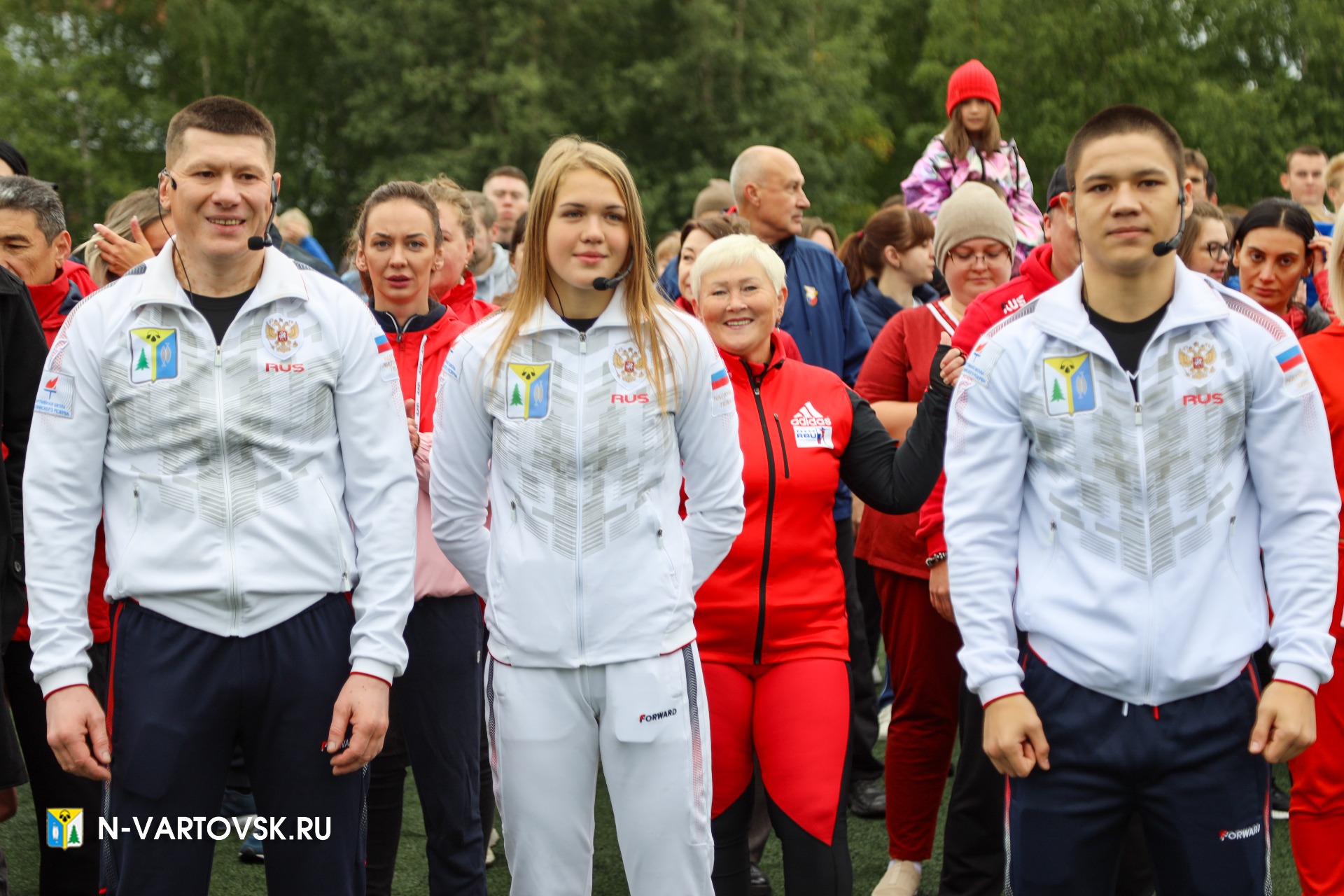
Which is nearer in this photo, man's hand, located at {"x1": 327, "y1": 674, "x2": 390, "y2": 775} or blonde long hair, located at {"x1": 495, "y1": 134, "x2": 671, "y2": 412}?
man's hand, located at {"x1": 327, "y1": 674, "x2": 390, "y2": 775}

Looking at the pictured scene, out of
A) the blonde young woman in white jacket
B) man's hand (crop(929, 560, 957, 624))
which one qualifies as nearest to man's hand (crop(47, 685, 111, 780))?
the blonde young woman in white jacket

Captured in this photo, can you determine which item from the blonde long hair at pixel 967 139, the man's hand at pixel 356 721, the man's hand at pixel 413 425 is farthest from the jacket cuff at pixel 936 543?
the blonde long hair at pixel 967 139

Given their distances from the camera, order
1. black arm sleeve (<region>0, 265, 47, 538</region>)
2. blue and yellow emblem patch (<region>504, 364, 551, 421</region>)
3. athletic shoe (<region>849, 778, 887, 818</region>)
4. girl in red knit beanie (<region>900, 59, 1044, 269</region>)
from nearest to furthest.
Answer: blue and yellow emblem patch (<region>504, 364, 551, 421</region>), black arm sleeve (<region>0, 265, 47, 538</region>), athletic shoe (<region>849, 778, 887, 818</region>), girl in red knit beanie (<region>900, 59, 1044, 269</region>)

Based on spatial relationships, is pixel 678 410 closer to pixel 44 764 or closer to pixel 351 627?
pixel 351 627

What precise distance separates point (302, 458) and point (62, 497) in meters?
0.52

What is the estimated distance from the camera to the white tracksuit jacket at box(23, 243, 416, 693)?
9.45ft

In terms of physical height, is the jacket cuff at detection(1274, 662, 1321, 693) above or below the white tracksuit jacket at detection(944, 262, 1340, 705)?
below

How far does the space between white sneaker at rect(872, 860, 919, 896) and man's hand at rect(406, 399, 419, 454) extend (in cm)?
213

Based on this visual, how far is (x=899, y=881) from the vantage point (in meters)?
4.41

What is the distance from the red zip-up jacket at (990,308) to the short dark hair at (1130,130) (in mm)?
1034

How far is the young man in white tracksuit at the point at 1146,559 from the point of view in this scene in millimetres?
2697

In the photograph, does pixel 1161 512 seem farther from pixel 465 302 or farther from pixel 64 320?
pixel 64 320

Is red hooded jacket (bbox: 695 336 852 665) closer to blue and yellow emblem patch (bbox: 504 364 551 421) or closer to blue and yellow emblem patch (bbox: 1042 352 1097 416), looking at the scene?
blue and yellow emblem patch (bbox: 504 364 551 421)

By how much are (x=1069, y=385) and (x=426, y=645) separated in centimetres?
208
